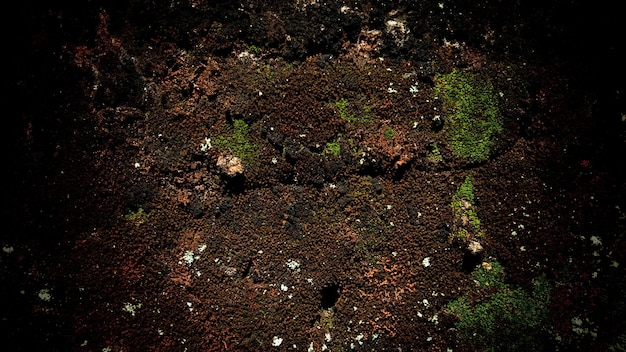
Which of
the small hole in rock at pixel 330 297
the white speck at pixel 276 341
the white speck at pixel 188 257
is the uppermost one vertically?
the white speck at pixel 188 257

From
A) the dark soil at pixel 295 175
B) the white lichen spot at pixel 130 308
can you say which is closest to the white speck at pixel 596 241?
the dark soil at pixel 295 175

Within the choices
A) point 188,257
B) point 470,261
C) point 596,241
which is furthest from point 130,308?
point 596,241

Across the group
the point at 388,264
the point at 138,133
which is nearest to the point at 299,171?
the point at 388,264

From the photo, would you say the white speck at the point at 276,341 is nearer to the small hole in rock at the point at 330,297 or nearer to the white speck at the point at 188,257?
the small hole in rock at the point at 330,297

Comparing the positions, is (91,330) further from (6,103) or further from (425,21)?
(425,21)

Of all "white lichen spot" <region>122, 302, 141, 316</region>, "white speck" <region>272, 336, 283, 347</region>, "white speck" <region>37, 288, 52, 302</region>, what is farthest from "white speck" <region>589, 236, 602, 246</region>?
"white speck" <region>37, 288, 52, 302</region>

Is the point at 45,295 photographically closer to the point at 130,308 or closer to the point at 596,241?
the point at 130,308

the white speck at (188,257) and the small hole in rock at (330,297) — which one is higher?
the white speck at (188,257)
